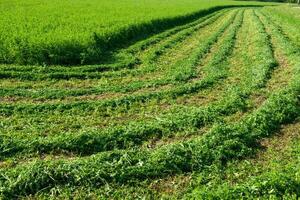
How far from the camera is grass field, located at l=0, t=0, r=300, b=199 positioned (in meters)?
6.55

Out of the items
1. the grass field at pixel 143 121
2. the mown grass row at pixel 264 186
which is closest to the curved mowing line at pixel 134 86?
the grass field at pixel 143 121

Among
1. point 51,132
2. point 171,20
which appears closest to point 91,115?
point 51,132

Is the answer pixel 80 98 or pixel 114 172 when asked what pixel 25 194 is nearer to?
pixel 114 172

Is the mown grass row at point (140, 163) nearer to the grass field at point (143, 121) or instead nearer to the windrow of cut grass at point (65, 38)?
the grass field at point (143, 121)

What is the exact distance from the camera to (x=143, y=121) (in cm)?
916

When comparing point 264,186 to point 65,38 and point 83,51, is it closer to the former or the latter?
point 83,51

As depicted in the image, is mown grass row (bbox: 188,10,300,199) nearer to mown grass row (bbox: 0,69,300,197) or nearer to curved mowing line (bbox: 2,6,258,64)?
mown grass row (bbox: 0,69,300,197)

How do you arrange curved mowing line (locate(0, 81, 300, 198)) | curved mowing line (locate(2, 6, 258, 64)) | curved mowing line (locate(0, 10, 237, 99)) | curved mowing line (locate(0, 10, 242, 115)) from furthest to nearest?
curved mowing line (locate(2, 6, 258, 64))
curved mowing line (locate(0, 10, 237, 99))
curved mowing line (locate(0, 10, 242, 115))
curved mowing line (locate(0, 81, 300, 198))

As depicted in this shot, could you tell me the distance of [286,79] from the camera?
13.1 metres

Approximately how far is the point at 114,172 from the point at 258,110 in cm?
453

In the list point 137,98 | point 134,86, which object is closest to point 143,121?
point 137,98

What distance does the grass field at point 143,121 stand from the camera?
6.55m

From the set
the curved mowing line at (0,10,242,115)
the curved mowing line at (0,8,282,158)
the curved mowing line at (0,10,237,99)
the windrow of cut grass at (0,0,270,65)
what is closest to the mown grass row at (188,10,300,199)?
the curved mowing line at (0,8,282,158)

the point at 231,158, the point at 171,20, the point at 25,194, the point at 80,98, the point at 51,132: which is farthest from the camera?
the point at 171,20
